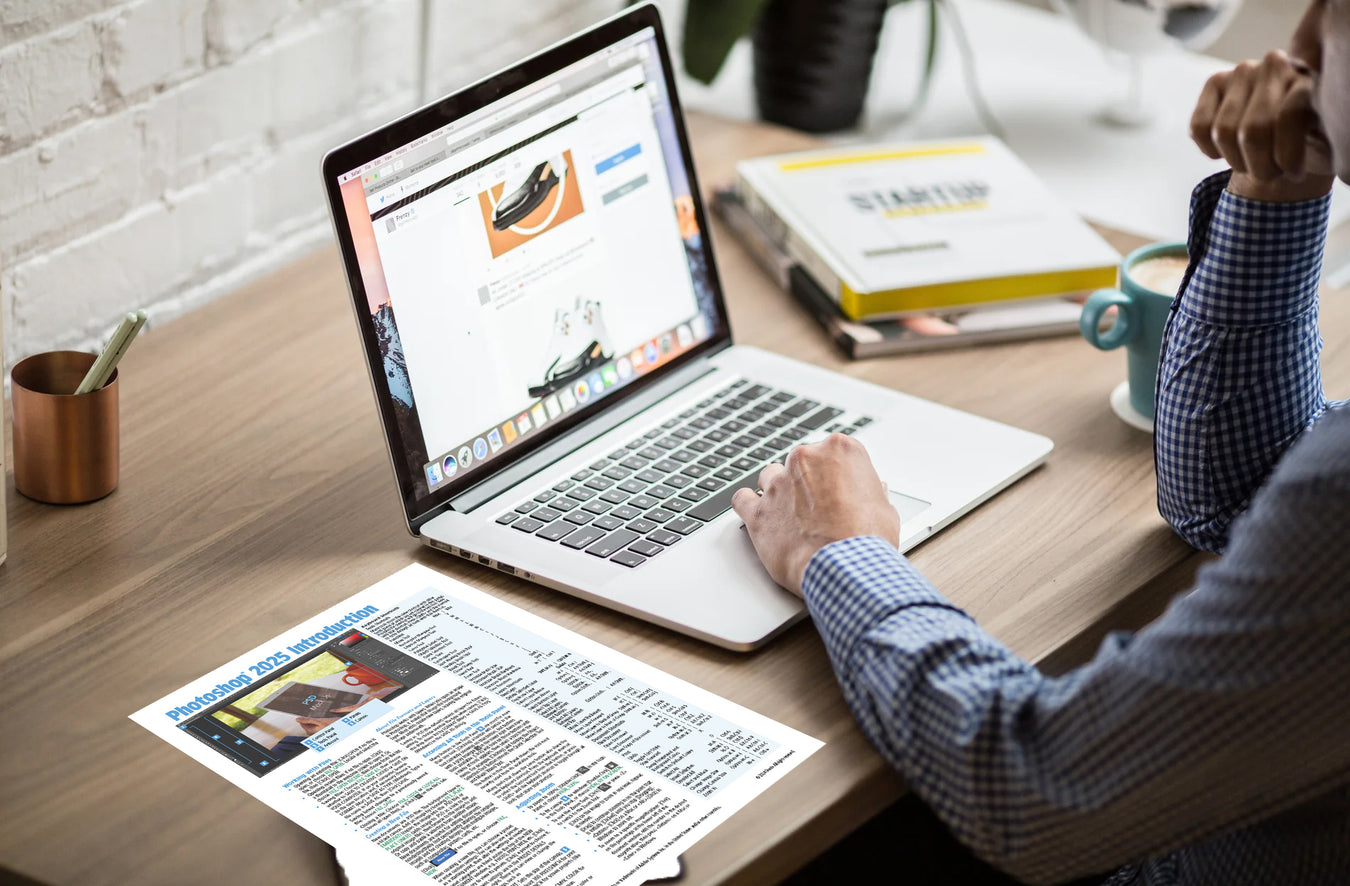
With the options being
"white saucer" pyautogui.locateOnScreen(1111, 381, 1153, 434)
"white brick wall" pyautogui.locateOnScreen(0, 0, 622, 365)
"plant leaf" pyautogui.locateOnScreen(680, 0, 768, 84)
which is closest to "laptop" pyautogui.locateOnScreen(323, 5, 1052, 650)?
"white saucer" pyautogui.locateOnScreen(1111, 381, 1153, 434)

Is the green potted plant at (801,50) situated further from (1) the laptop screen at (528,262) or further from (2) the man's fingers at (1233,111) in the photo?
(2) the man's fingers at (1233,111)

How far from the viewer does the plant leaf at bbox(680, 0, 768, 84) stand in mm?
1718

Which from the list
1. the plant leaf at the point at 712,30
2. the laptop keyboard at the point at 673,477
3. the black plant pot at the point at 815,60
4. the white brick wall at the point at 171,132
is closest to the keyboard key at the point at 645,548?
the laptop keyboard at the point at 673,477

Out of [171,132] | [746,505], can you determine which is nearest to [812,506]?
[746,505]

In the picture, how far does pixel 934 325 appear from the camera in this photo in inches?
52.4

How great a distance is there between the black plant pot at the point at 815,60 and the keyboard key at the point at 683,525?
974 mm

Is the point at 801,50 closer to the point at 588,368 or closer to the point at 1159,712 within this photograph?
the point at 588,368

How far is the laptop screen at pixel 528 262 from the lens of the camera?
1.02 metres

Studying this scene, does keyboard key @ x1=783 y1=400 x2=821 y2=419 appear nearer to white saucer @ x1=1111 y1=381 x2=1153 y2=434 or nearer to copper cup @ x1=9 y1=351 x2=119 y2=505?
white saucer @ x1=1111 y1=381 x2=1153 y2=434

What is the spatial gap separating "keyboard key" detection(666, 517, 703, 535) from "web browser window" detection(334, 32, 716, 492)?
0.15m

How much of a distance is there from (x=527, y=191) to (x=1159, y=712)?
0.62m

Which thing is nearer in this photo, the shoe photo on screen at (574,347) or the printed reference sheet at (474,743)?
the printed reference sheet at (474,743)

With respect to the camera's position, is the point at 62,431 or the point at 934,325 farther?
the point at 934,325

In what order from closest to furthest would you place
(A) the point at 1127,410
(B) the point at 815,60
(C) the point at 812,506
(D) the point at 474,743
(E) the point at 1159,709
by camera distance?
(E) the point at 1159,709
(D) the point at 474,743
(C) the point at 812,506
(A) the point at 1127,410
(B) the point at 815,60
